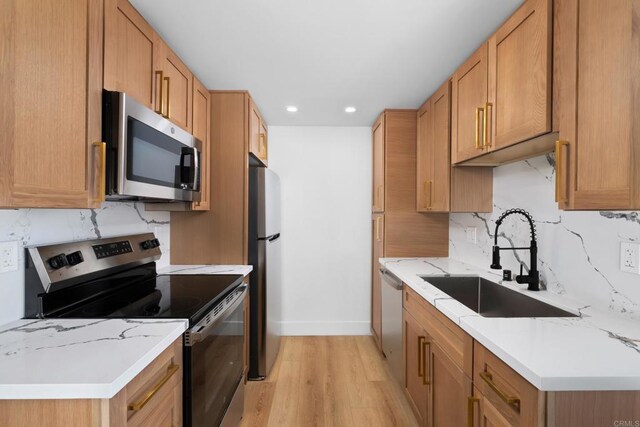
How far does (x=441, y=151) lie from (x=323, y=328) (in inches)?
88.2

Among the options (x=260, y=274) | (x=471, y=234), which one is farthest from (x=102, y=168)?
(x=471, y=234)

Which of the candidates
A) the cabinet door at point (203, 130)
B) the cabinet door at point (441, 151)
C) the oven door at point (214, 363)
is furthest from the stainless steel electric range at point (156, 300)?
the cabinet door at point (441, 151)

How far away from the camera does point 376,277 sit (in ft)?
10.6

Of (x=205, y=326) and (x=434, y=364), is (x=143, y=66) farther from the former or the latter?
(x=434, y=364)

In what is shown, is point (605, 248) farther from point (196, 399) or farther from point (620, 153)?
point (196, 399)

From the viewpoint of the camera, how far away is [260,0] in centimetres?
143

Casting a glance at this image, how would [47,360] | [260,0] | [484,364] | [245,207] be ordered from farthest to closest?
[245,207], [260,0], [484,364], [47,360]

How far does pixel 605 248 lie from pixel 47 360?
2.07 meters

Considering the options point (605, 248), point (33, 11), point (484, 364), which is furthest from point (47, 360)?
point (605, 248)

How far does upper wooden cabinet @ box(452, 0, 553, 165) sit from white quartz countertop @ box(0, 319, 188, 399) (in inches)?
66.0

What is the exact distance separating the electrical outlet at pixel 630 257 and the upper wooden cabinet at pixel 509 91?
0.53 m

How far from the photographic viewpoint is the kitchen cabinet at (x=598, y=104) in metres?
A: 0.93

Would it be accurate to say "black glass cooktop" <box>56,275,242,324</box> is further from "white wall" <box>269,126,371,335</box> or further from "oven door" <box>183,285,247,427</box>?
"white wall" <box>269,126,371,335</box>

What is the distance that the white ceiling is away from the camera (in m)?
1.48
